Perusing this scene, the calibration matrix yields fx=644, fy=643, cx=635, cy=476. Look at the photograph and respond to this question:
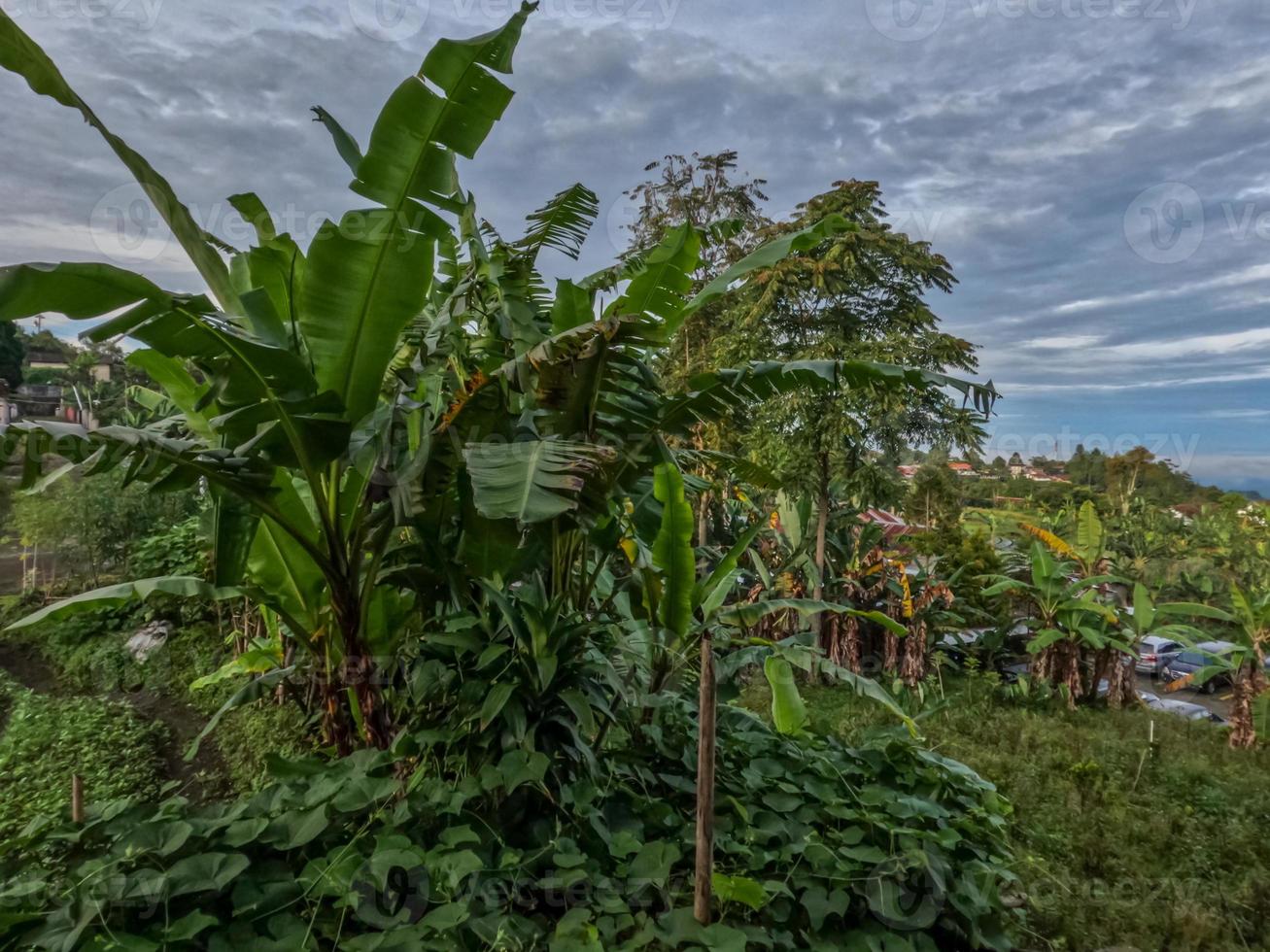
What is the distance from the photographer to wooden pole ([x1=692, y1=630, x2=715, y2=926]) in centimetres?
151

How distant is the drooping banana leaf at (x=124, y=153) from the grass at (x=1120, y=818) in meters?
2.90

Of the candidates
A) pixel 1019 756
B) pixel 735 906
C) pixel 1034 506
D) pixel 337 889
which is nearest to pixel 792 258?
pixel 1019 756

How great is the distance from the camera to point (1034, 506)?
523 inches

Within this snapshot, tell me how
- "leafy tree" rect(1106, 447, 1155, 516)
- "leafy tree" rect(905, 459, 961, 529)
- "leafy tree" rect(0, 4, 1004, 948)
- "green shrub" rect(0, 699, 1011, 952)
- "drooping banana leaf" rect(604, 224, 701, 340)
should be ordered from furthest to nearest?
"leafy tree" rect(1106, 447, 1155, 516) < "leafy tree" rect(905, 459, 961, 529) < "drooping banana leaf" rect(604, 224, 701, 340) < "leafy tree" rect(0, 4, 1004, 948) < "green shrub" rect(0, 699, 1011, 952)

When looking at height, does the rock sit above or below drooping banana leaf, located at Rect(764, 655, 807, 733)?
below

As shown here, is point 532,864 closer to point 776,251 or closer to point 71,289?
point 71,289

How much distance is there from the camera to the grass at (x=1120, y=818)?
2.13 meters

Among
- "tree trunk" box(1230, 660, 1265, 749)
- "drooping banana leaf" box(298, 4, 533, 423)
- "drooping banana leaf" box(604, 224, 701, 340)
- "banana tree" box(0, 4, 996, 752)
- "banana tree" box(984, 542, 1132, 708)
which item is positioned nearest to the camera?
"banana tree" box(0, 4, 996, 752)

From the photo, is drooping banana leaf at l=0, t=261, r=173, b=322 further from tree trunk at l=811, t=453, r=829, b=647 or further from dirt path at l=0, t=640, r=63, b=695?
dirt path at l=0, t=640, r=63, b=695

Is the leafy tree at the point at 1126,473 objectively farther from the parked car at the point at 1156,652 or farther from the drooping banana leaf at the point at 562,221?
the drooping banana leaf at the point at 562,221

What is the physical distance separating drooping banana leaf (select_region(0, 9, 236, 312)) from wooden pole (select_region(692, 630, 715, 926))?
2159 millimetres

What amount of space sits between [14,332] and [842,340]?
55.3ft

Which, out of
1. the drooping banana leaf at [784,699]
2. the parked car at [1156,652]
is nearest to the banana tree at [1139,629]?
the parked car at [1156,652]

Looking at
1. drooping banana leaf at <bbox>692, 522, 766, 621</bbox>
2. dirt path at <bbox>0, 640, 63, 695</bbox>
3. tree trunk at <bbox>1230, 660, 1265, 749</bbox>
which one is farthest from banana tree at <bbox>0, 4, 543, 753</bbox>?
tree trunk at <bbox>1230, 660, 1265, 749</bbox>
